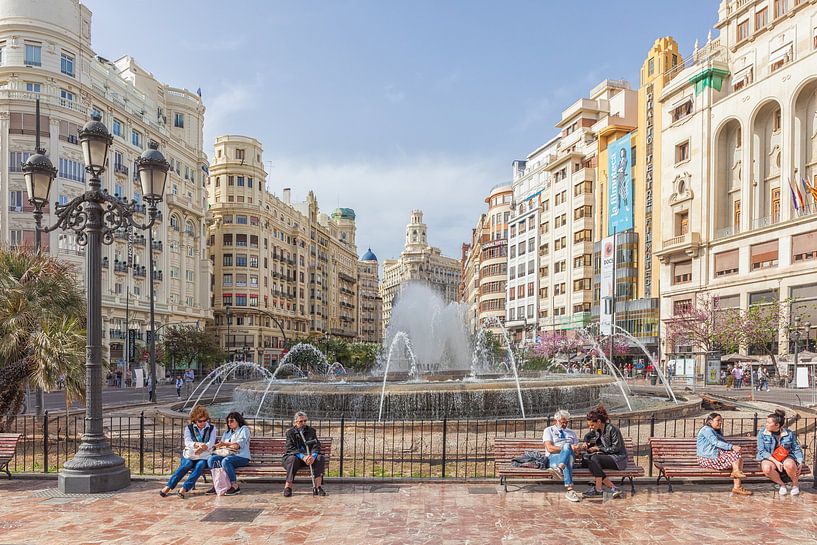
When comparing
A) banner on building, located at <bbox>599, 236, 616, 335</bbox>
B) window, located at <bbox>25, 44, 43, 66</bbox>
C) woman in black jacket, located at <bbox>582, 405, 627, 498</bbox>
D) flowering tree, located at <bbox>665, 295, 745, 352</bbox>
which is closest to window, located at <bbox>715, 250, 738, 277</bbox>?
flowering tree, located at <bbox>665, 295, 745, 352</bbox>

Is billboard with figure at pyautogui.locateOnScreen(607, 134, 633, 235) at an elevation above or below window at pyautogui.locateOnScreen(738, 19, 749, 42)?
below

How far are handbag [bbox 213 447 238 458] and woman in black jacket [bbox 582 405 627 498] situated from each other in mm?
5343

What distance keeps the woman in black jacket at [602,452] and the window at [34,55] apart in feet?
173

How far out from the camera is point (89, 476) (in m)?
9.62

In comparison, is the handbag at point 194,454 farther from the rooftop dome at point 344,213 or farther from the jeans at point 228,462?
the rooftop dome at point 344,213

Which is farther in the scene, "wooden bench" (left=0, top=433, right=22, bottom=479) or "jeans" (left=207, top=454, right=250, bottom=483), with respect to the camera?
"wooden bench" (left=0, top=433, right=22, bottom=479)

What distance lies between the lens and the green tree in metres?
55.6

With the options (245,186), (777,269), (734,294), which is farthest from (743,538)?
(245,186)

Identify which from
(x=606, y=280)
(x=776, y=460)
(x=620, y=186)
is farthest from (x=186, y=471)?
(x=620, y=186)

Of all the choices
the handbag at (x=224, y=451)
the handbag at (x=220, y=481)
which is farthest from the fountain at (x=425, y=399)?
the handbag at (x=220, y=481)

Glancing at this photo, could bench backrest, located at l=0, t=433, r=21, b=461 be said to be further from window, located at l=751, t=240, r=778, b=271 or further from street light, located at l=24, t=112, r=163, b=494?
window, located at l=751, t=240, r=778, b=271

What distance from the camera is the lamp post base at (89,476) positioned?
962 cm

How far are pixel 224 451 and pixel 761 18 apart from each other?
57121 mm

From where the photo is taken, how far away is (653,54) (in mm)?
66250
